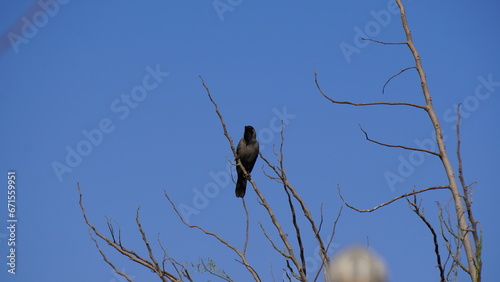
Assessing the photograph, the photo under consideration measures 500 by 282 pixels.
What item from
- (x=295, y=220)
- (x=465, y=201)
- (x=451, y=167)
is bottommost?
(x=465, y=201)

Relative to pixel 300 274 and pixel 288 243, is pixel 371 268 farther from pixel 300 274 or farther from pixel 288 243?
pixel 288 243

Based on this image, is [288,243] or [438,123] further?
[288,243]

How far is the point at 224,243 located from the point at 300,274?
2.27 feet

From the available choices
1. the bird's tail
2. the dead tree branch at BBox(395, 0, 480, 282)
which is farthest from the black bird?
the dead tree branch at BBox(395, 0, 480, 282)

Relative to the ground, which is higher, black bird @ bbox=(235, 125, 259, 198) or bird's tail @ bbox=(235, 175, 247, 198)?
black bird @ bbox=(235, 125, 259, 198)

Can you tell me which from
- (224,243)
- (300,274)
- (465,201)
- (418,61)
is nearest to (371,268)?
(465,201)

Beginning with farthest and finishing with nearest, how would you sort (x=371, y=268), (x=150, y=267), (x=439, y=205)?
1. (x=150, y=267)
2. (x=439, y=205)
3. (x=371, y=268)

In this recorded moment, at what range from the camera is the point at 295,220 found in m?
3.09

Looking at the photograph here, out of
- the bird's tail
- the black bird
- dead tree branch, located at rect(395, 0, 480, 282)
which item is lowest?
dead tree branch, located at rect(395, 0, 480, 282)

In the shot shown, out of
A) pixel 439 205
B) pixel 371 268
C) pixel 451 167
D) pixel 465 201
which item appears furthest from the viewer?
pixel 439 205

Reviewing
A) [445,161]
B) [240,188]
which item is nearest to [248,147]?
[240,188]

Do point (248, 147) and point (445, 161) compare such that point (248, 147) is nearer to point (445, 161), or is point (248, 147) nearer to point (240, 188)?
point (240, 188)

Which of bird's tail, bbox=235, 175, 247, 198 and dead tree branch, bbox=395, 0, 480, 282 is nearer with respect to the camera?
dead tree branch, bbox=395, 0, 480, 282

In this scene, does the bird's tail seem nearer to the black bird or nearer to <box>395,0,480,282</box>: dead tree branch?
the black bird
